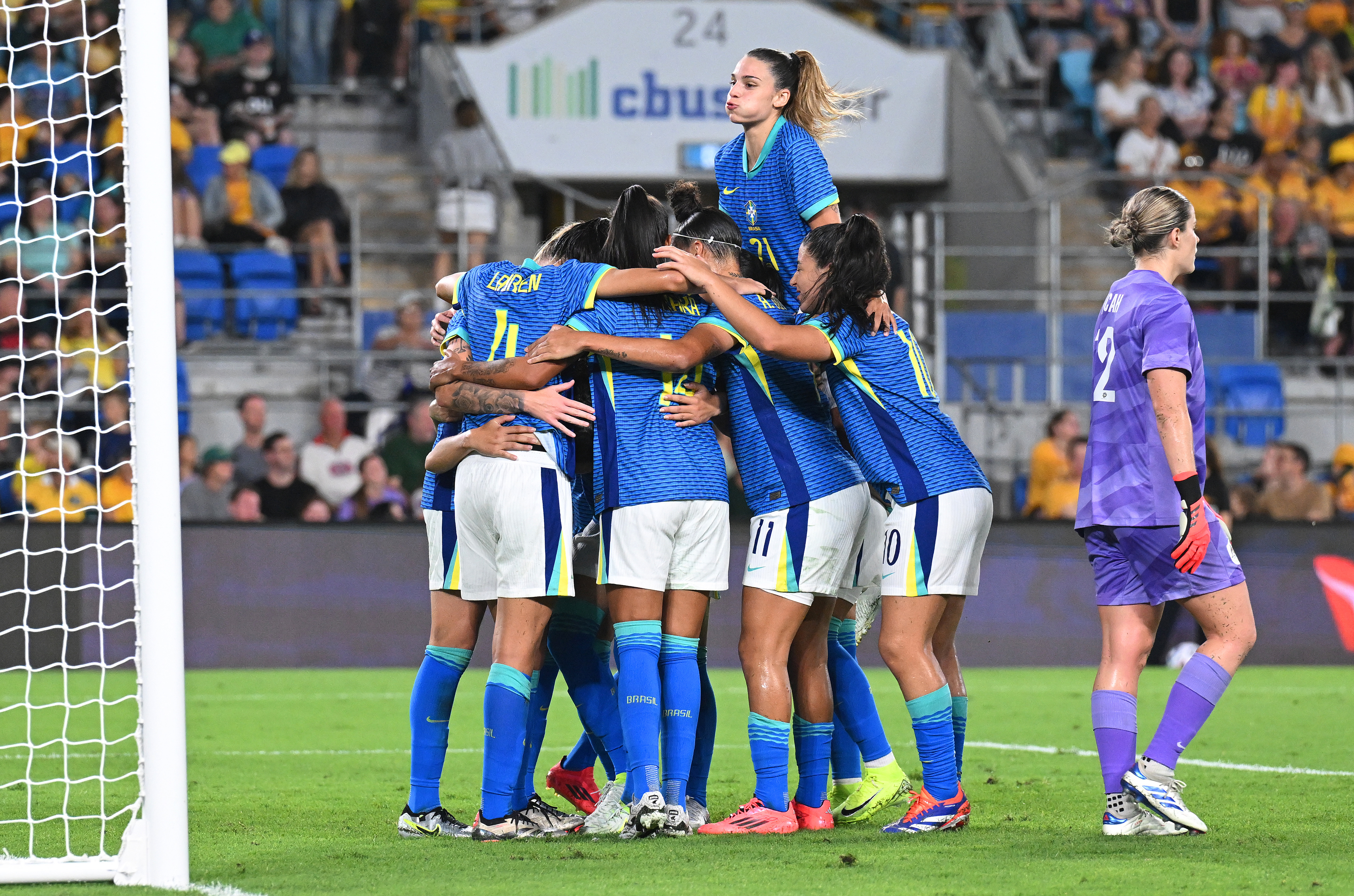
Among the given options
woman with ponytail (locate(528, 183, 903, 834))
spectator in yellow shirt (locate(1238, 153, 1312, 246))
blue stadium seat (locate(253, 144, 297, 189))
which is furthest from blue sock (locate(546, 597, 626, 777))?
spectator in yellow shirt (locate(1238, 153, 1312, 246))

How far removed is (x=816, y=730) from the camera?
514 centimetres

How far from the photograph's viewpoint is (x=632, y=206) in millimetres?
5129

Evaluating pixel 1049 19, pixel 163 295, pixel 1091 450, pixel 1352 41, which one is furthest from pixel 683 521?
pixel 1352 41

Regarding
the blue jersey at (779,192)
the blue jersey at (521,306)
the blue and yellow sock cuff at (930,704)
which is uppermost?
the blue jersey at (779,192)

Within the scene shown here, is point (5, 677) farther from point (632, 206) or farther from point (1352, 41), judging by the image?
point (1352, 41)

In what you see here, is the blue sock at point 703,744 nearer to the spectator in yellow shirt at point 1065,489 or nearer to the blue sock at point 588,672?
the blue sock at point 588,672

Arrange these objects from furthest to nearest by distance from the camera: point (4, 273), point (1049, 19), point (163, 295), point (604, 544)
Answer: point (1049, 19), point (4, 273), point (604, 544), point (163, 295)

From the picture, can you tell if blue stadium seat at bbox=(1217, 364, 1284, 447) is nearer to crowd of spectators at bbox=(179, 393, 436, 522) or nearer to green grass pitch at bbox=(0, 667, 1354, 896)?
green grass pitch at bbox=(0, 667, 1354, 896)

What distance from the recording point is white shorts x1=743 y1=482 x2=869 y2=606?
16.3 ft

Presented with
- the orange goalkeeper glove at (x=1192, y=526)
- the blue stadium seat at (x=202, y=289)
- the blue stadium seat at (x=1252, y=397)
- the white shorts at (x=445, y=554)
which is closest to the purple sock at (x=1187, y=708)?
the orange goalkeeper glove at (x=1192, y=526)

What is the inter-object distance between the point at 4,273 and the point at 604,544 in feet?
32.9

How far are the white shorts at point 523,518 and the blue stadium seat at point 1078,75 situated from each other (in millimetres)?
13512

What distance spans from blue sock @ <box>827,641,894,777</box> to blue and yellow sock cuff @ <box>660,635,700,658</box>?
0.61 m

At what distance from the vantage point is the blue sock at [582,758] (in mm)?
5445
